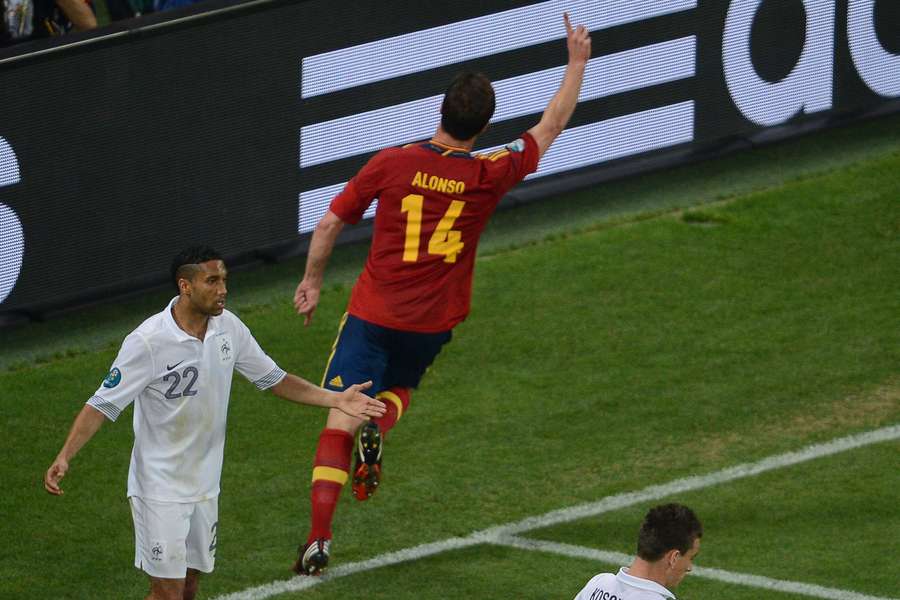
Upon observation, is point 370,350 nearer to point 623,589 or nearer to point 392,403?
point 392,403

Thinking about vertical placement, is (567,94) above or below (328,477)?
above

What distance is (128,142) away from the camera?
1116 centimetres

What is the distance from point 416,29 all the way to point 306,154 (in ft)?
3.73

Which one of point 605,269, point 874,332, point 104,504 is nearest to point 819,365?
→ point 874,332

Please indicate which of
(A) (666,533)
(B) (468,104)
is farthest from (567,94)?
(A) (666,533)

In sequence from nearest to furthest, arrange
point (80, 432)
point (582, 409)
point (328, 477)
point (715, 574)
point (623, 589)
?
point (623, 589) < point (80, 432) < point (328, 477) < point (715, 574) < point (582, 409)

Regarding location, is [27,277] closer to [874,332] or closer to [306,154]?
[306,154]

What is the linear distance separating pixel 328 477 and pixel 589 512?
1563 mm

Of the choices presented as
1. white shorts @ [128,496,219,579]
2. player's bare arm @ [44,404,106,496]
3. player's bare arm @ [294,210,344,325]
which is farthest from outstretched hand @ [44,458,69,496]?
player's bare arm @ [294,210,344,325]

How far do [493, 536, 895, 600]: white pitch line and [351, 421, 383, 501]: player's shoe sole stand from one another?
0.93m

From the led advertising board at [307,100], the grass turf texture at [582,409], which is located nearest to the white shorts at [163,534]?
the grass turf texture at [582,409]

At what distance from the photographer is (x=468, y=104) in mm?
8234

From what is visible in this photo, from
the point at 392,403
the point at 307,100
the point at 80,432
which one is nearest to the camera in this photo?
A: the point at 80,432

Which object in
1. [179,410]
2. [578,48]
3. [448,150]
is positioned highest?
[578,48]
